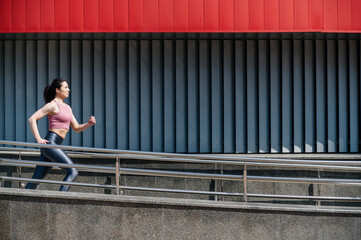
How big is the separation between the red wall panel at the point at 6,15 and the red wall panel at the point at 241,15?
3.83 meters

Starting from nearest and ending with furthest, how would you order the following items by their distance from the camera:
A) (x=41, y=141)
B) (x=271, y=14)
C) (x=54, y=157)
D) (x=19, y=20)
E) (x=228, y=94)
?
(x=41, y=141) < (x=54, y=157) < (x=271, y=14) < (x=19, y=20) < (x=228, y=94)

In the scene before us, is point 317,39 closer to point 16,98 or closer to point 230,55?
point 230,55

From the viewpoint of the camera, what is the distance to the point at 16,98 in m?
9.48

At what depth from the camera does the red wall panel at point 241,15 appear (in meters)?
7.88

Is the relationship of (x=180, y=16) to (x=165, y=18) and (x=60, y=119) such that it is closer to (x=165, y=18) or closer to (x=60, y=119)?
(x=165, y=18)

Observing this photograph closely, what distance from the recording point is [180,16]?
7926 millimetres

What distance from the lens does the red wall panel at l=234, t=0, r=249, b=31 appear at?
7875mm

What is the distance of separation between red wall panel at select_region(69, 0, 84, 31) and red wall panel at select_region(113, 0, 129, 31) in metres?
0.56

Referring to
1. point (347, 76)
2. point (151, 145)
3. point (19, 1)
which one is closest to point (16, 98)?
point (19, 1)

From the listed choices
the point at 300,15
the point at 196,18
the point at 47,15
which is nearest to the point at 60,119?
the point at 47,15

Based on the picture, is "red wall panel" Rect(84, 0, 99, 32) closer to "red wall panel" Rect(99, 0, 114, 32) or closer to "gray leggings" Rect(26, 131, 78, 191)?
"red wall panel" Rect(99, 0, 114, 32)

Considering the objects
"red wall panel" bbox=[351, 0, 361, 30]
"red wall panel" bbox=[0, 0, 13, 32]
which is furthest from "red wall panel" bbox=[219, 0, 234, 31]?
"red wall panel" bbox=[0, 0, 13, 32]

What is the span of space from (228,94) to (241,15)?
1.93 metres

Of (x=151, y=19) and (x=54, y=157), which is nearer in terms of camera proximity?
(x=54, y=157)
